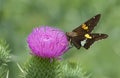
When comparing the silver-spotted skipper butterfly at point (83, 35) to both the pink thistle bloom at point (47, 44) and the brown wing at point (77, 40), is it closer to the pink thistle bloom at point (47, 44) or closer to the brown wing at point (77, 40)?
the brown wing at point (77, 40)

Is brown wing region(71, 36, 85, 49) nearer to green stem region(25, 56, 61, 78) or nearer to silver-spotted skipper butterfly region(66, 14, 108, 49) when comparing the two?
silver-spotted skipper butterfly region(66, 14, 108, 49)

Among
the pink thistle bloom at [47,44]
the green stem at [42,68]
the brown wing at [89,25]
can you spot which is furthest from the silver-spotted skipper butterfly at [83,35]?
the green stem at [42,68]

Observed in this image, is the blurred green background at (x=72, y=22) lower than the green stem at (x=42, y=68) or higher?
higher

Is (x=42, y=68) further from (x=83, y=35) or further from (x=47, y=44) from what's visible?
(x=83, y=35)

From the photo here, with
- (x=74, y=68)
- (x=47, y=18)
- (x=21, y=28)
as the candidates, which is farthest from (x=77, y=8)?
(x=74, y=68)

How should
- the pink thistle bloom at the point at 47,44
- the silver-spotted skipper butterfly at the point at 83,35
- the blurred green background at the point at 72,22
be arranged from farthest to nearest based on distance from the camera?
the blurred green background at the point at 72,22 → the silver-spotted skipper butterfly at the point at 83,35 → the pink thistle bloom at the point at 47,44

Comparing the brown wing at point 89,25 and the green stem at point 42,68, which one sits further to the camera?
the brown wing at point 89,25
